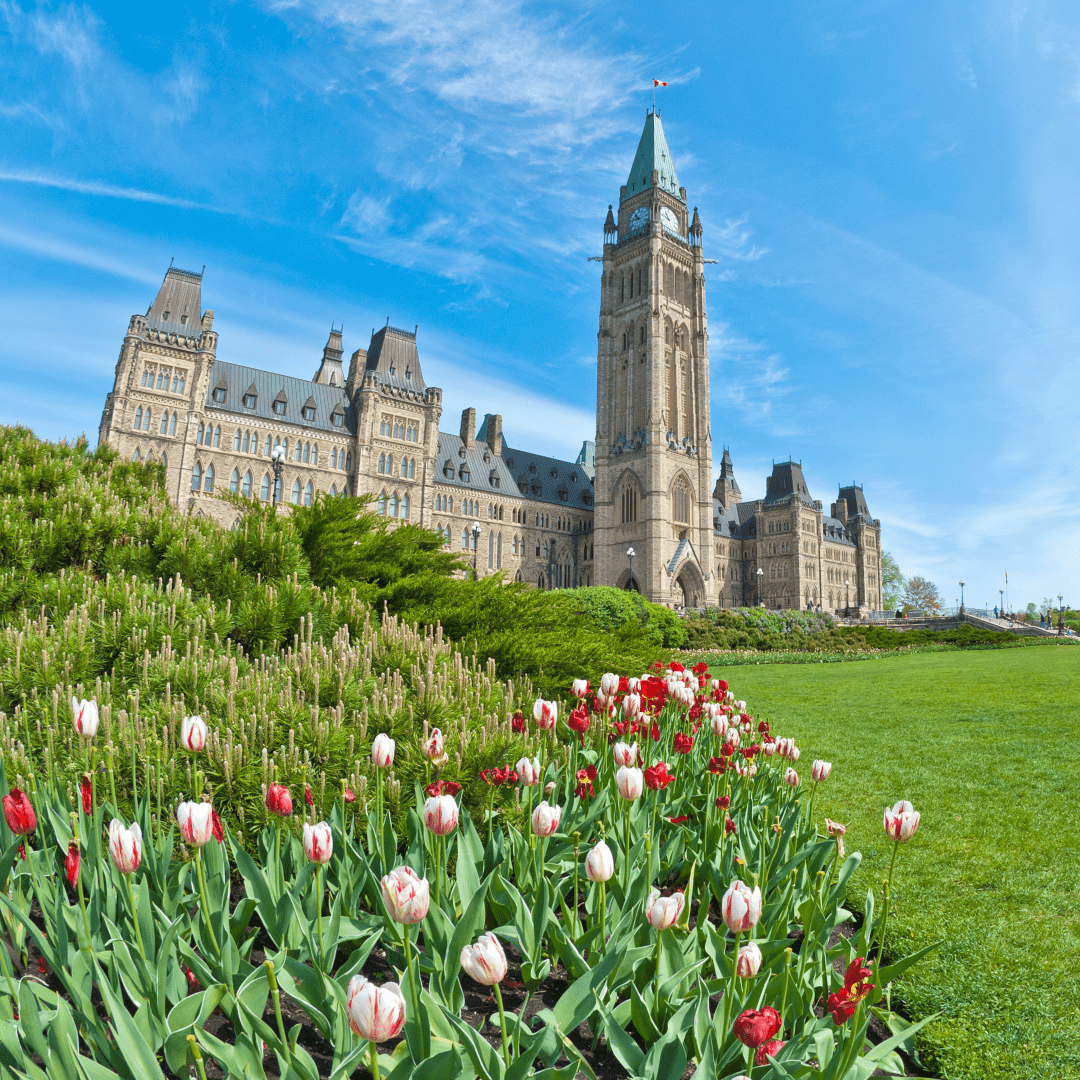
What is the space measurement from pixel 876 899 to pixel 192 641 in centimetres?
486

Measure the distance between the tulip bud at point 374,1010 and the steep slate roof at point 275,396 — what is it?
167 feet

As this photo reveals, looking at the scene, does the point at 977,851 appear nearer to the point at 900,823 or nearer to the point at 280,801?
the point at 900,823

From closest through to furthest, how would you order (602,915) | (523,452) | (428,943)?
1. (428,943)
2. (602,915)
3. (523,452)

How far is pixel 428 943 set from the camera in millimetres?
2572

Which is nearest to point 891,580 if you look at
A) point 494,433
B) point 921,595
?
point 921,595

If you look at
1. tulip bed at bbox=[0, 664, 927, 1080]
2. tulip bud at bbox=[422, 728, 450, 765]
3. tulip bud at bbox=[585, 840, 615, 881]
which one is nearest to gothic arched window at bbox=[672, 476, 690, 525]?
tulip bed at bbox=[0, 664, 927, 1080]

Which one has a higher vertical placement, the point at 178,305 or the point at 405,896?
the point at 178,305

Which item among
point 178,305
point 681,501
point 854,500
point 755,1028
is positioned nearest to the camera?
point 755,1028

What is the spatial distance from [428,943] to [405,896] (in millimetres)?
1083

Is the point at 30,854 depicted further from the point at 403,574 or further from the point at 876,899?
the point at 403,574

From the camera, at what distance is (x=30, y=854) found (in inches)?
104

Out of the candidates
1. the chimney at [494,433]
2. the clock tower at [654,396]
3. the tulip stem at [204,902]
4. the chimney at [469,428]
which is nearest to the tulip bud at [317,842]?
the tulip stem at [204,902]

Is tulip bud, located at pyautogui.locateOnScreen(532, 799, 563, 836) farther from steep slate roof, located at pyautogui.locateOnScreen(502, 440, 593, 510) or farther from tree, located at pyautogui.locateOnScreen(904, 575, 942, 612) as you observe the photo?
tree, located at pyautogui.locateOnScreen(904, 575, 942, 612)

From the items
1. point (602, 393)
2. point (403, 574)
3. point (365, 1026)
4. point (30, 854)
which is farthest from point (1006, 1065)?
point (602, 393)
